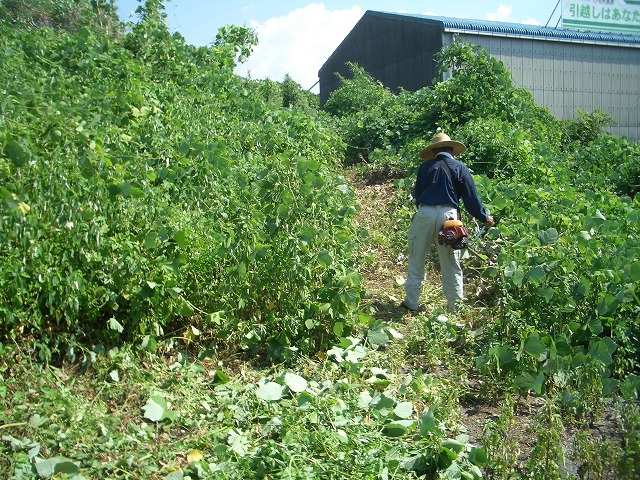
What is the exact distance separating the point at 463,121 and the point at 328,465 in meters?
8.02

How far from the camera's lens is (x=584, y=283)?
16.2 ft

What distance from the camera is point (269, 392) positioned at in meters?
4.04

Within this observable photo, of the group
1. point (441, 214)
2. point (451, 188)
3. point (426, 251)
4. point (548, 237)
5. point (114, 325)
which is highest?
point (451, 188)

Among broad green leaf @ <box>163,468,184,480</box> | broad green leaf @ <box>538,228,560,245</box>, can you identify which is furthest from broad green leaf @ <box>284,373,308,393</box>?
broad green leaf @ <box>538,228,560,245</box>

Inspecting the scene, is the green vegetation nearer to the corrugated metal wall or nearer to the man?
the man

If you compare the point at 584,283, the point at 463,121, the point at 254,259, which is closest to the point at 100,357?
the point at 254,259

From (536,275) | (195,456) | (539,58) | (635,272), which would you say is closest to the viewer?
(195,456)

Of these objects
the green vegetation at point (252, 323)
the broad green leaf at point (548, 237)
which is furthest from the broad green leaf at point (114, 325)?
the broad green leaf at point (548, 237)

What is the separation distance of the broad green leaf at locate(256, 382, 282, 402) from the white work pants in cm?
200

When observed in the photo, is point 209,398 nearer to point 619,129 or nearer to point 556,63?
point 556,63

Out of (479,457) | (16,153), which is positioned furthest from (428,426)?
(16,153)

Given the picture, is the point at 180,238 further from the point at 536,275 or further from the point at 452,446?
the point at 536,275

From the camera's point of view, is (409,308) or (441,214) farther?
(409,308)

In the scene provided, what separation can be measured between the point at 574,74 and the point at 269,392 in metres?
17.4
